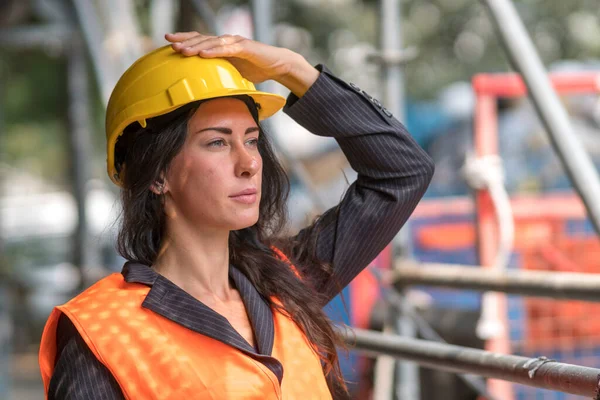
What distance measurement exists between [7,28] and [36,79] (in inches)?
162

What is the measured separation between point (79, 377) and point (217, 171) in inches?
20.7

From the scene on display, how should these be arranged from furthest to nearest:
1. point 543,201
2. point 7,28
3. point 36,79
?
point 36,79, point 7,28, point 543,201

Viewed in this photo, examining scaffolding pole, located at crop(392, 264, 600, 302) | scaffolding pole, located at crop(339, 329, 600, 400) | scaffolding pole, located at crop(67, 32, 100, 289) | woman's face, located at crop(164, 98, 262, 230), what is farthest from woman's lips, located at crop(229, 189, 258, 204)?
scaffolding pole, located at crop(67, 32, 100, 289)

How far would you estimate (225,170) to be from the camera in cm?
211

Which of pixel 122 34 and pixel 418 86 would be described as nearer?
pixel 122 34

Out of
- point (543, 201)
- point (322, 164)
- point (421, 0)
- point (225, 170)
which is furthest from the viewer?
point (421, 0)

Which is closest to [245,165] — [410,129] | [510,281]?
[510,281]

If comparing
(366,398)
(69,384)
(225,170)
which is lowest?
(366,398)

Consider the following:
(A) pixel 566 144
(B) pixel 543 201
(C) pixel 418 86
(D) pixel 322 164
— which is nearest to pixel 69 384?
(A) pixel 566 144

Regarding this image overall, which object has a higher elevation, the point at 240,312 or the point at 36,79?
the point at 36,79

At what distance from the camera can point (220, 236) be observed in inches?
87.3

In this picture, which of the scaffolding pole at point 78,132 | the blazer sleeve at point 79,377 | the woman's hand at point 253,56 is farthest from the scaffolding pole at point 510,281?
the scaffolding pole at point 78,132

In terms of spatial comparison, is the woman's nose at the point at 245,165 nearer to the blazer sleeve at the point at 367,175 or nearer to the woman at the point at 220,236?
the woman at the point at 220,236

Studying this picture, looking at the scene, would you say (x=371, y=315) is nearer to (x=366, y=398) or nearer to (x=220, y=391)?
(x=366, y=398)
